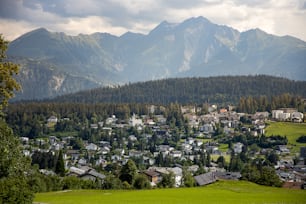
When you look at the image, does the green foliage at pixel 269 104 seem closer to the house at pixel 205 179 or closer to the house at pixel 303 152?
the house at pixel 303 152

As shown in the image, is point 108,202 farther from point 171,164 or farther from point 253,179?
point 171,164

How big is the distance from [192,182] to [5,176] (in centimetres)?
3980

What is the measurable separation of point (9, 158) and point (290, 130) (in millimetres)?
110992

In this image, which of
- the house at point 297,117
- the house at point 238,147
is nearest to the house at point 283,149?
the house at point 238,147

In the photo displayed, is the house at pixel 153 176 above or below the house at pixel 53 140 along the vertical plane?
below

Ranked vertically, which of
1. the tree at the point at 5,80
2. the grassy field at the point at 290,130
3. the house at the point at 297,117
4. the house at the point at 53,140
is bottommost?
the house at the point at 53,140

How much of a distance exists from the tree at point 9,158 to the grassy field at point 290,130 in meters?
93.7

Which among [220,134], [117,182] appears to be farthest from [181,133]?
[117,182]

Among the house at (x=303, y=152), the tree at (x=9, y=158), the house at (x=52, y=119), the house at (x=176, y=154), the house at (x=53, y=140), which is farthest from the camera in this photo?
the house at (x=52, y=119)

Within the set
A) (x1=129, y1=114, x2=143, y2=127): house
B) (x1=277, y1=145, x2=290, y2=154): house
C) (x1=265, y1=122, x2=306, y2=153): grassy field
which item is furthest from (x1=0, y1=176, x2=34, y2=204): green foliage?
(x1=129, y1=114, x2=143, y2=127): house

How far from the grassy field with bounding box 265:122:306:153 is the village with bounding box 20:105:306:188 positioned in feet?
7.38

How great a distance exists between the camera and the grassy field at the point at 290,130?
114 meters

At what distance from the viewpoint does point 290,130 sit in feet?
414

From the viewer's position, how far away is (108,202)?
105 ft
